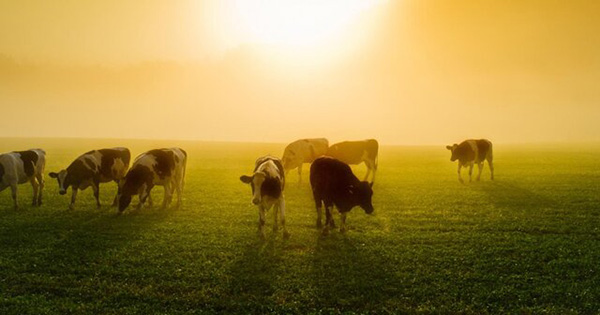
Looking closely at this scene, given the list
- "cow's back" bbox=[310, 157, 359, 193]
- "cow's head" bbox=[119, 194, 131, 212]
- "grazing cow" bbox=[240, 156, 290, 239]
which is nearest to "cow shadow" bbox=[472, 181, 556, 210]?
"cow's back" bbox=[310, 157, 359, 193]

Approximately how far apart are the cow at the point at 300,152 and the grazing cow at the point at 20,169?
45.7ft

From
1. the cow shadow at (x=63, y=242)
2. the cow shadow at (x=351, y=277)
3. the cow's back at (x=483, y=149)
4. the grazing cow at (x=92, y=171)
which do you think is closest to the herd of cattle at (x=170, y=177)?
the grazing cow at (x=92, y=171)

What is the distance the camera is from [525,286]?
9.28 meters

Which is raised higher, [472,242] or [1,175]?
[1,175]

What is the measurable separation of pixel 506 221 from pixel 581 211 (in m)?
4.31

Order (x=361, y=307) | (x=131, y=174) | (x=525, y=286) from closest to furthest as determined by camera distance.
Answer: (x=361, y=307) < (x=525, y=286) < (x=131, y=174)

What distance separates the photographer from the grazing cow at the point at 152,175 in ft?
54.4

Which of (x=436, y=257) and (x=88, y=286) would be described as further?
(x=436, y=257)

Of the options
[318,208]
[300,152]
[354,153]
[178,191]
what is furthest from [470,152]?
[178,191]

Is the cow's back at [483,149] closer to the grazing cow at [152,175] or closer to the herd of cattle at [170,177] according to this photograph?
the herd of cattle at [170,177]

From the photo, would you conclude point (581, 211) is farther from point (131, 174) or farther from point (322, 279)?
point (131, 174)

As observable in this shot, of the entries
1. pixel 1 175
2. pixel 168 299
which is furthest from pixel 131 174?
pixel 168 299

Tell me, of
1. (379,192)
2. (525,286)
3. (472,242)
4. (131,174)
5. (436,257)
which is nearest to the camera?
(525,286)

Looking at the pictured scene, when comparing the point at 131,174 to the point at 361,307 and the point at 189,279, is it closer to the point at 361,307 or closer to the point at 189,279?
the point at 189,279
